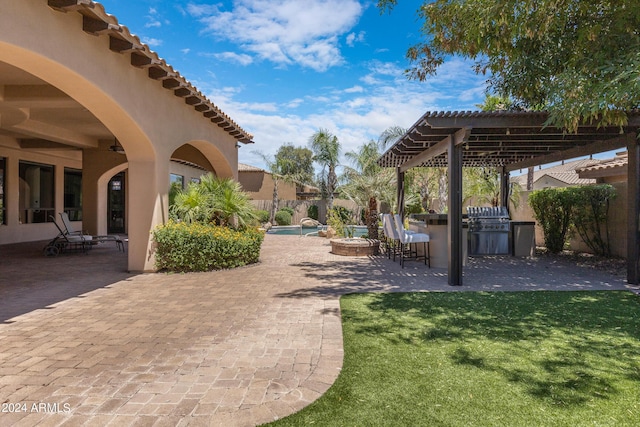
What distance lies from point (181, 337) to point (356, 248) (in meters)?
7.54

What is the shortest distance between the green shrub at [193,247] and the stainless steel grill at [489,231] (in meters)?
6.96

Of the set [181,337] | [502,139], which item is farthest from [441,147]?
[181,337]

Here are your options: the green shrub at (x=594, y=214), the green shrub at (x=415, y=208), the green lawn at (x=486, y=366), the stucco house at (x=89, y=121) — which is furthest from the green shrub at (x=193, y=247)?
the green shrub at (x=415, y=208)

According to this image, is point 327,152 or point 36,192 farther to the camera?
point 327,152

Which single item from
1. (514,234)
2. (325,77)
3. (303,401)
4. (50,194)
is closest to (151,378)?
(303,401)

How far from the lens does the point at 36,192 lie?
559 inches

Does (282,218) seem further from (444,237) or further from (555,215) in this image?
(444,237)

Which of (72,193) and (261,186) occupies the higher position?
(261,186)

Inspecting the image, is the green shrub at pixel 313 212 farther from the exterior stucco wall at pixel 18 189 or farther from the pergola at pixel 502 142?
the pergola at pixel 502 142

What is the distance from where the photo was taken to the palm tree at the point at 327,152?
26938 millimetres

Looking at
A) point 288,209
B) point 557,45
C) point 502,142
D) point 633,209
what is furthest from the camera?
point 288,209

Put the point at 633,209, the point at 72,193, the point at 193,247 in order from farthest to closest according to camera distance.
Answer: the point at 72,193
the point at 193,247
the point at 633,209

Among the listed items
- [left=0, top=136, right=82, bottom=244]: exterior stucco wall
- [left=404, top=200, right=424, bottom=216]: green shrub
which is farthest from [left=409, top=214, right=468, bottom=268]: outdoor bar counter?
[left=0, top=136, right=82, bottom=244]: exterior stucco wall

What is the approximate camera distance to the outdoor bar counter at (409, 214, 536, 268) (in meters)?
9.11
